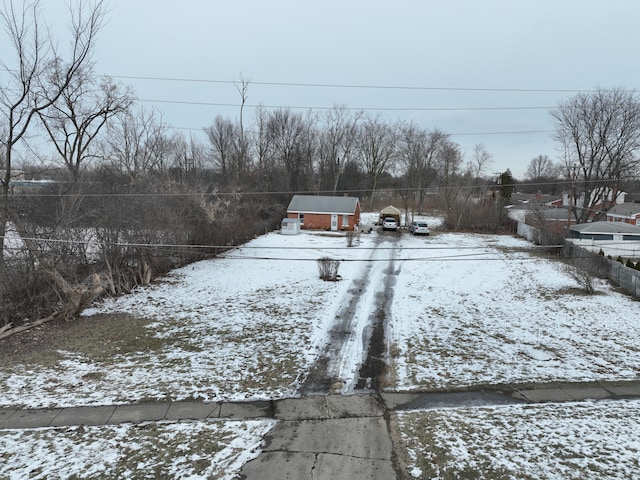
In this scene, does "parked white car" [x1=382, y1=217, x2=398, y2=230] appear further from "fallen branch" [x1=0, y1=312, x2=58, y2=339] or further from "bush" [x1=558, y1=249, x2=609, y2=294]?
"fallen branch" [x1=0, y1=312, x2=58, y2=339]

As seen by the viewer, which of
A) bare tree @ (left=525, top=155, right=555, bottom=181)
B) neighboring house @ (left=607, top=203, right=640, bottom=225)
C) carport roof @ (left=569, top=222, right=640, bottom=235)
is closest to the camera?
carport roof @ (left=569, top=222, right=640, bottom=235)

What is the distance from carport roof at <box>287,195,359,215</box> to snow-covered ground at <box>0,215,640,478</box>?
657 inches

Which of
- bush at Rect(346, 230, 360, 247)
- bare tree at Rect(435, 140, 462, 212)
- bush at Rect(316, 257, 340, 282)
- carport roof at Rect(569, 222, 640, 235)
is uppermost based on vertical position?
bare tree at Rect(435, 140, 462, 212)

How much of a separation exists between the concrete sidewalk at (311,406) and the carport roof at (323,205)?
2975cm

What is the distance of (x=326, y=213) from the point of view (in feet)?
126

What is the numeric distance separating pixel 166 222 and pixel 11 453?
1453 centimetres

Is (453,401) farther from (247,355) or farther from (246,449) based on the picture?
(247,355)

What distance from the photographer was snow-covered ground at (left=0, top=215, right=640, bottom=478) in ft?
28.0

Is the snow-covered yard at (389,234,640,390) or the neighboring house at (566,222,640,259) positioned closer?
the snow-covered yard at (389,234,640,390)

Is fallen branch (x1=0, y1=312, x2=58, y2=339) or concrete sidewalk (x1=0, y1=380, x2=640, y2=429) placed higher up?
fallen branch (x1=0, y1=312, x2=58, y2=339)

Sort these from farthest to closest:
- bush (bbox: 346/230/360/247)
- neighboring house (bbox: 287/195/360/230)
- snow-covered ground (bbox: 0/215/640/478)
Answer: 1. neighboring house (bbox: 287/195/360/230)
2. bush (bbox: 346/230/360/247)
3. snow-covered ground (bbox: 0/215/640/478)

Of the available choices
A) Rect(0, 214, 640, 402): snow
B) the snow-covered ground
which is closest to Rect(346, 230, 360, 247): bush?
Rect(0, 214, 640, 402): snow

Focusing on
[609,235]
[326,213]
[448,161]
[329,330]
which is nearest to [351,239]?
[326,213]

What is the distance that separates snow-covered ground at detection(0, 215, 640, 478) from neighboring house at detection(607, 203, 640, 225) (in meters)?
29.1
